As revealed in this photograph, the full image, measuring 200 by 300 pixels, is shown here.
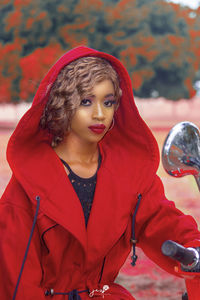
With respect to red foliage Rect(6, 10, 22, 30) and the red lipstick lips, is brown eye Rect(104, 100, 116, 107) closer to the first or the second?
the red lipstick lips

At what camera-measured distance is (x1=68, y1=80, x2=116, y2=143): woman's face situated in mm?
1295

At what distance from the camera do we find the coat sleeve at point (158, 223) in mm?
1341

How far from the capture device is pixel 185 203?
484cm

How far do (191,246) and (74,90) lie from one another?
0.54 m

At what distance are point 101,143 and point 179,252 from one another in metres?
A: 0.65

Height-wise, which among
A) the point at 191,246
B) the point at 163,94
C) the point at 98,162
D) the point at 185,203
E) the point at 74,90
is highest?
the point at 74,90

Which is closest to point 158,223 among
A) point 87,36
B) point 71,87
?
point 71,87

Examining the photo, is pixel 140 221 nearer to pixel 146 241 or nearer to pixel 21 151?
pixel 146 241

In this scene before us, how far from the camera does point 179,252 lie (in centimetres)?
93

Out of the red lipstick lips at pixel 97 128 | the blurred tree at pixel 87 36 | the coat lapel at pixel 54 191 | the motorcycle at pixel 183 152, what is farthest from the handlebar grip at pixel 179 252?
the blurred tree at pixel 87 36

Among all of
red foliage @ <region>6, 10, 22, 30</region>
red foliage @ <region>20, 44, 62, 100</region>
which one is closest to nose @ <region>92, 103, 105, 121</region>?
red foliage @ <region>20, 44, 62, 100</region>

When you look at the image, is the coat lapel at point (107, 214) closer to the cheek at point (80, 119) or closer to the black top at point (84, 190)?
the black top at point (84, 190)

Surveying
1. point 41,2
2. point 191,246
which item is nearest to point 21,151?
point 191,246

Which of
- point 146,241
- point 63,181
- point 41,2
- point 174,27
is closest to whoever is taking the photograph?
point 63,181
